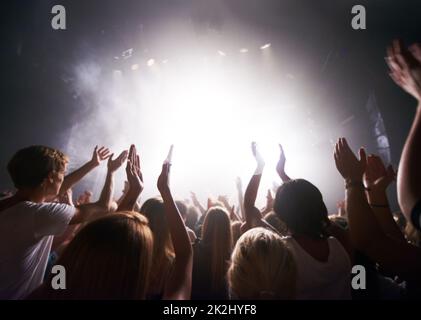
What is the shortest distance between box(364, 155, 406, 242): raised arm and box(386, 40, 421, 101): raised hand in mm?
Answer: 891

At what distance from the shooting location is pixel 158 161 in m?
12.1

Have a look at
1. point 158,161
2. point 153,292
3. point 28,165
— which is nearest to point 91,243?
point 153,292

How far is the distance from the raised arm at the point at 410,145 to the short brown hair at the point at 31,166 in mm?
1987

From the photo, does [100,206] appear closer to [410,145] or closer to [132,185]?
[132,185]

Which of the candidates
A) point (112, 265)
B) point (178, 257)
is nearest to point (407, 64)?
point (178, 257)

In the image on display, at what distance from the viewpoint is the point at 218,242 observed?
2.21 metres

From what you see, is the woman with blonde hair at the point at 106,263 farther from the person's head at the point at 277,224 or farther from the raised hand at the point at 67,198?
the raised hand at the point at 67,198

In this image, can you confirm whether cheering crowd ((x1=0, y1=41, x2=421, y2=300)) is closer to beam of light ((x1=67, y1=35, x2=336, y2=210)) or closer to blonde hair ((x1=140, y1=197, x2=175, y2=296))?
blonde hair ((x1=140, y1=197, x2=175, y2=296))

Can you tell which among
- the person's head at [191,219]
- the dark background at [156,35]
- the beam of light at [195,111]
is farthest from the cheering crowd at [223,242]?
the beam of light at [195,111]

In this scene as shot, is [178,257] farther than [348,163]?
No

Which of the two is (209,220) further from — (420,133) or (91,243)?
(420,133)

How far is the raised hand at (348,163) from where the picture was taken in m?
1.28

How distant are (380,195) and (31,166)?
2.40 m

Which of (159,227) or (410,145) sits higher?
(410,145)
